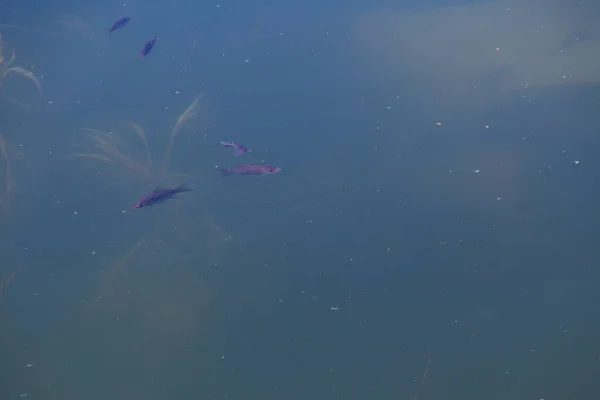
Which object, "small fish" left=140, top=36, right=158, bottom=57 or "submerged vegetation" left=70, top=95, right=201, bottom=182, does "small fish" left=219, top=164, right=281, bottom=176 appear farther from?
"small fish" left=140, top=36, right=158, bottom=57

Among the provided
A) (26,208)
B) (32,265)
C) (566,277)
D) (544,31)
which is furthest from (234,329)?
(544,31)

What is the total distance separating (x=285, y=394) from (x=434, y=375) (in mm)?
703

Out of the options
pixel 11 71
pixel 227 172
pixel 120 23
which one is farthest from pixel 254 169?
pixel 11 71

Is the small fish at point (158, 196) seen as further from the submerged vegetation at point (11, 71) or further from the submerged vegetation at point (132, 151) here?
the submerged vegetation at point (11, 71)

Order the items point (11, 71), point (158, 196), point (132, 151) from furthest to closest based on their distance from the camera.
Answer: point (11, 71) < point (132, 151) < point (158, 196)

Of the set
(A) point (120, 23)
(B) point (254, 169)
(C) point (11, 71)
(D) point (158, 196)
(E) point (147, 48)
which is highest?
(A) point (120, 23)

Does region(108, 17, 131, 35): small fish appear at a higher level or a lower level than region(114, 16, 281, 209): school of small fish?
higher

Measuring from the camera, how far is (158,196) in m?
2.37

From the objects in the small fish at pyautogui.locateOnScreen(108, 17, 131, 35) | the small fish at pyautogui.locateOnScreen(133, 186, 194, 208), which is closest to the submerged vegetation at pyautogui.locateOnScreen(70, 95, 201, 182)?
the small fish at pyautogui.locateOnScreen(133, 186, 194, 208)

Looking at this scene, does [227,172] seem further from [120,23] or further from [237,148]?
[120,23]

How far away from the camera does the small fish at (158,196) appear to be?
2357 millimetres

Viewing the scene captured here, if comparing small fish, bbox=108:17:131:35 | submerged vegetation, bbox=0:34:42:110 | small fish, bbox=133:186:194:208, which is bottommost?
small fish, bbox=133:186:194:208

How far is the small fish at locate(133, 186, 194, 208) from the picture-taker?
92.8 inches

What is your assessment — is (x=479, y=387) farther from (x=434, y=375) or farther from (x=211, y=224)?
(x=211, y=224)
